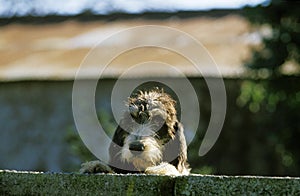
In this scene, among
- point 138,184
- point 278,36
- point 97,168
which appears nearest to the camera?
point 138,184

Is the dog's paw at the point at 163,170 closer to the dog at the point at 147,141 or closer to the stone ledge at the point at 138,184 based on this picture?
the dog at the point at 147,141

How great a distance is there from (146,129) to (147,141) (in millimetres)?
221

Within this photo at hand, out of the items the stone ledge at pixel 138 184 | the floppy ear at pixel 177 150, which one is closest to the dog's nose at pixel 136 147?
the floppy ear at pixel 177 150

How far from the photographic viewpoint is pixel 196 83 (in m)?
16.9

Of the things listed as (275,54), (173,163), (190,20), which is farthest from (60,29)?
(173,163)

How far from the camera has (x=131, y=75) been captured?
15.9 m

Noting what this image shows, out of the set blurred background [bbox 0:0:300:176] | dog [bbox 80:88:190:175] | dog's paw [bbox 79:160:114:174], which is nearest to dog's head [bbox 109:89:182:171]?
dog [bbox 80:88:190:175]

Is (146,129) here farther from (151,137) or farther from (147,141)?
(147,141)

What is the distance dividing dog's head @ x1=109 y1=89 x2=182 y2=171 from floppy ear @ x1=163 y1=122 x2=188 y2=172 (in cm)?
4

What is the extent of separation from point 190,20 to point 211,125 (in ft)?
18.5

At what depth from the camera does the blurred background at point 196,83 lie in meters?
14.4

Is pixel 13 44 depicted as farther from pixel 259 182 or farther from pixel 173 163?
pixel 259 182

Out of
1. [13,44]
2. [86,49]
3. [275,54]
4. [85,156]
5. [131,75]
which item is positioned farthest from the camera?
[13,44]

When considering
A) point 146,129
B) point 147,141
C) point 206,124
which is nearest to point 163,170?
point 147,141
